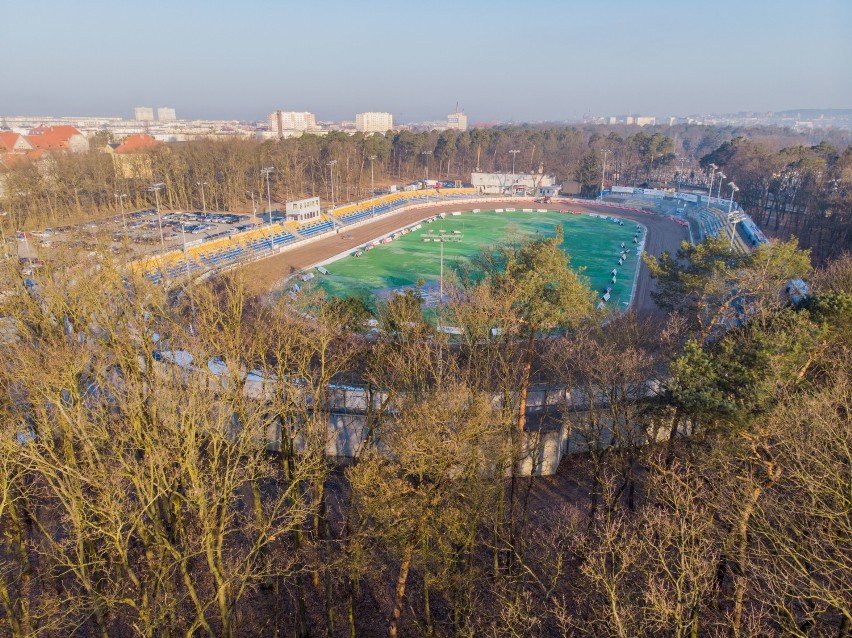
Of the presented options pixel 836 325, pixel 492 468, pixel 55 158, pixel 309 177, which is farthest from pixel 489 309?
pixel 309 177

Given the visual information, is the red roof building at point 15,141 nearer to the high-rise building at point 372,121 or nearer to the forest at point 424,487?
the forest at point 424,487

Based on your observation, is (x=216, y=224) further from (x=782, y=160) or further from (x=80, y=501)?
(x=782, y=160)

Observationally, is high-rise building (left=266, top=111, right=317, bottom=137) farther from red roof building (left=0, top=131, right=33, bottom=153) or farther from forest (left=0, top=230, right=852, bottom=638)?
forest (left=0, top=230, right=852, bottom=638)

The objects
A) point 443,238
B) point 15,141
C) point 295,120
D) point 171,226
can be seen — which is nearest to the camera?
point 443,238

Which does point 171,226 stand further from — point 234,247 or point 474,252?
point 474,252

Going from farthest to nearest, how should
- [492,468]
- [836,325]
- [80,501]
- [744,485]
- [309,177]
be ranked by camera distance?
[309,177], [492,468], [836,325], [744,485], [80,501]

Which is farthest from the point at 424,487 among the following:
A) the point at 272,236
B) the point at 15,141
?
the point at 15,141

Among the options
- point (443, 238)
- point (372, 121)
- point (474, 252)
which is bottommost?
point (474, 252)
